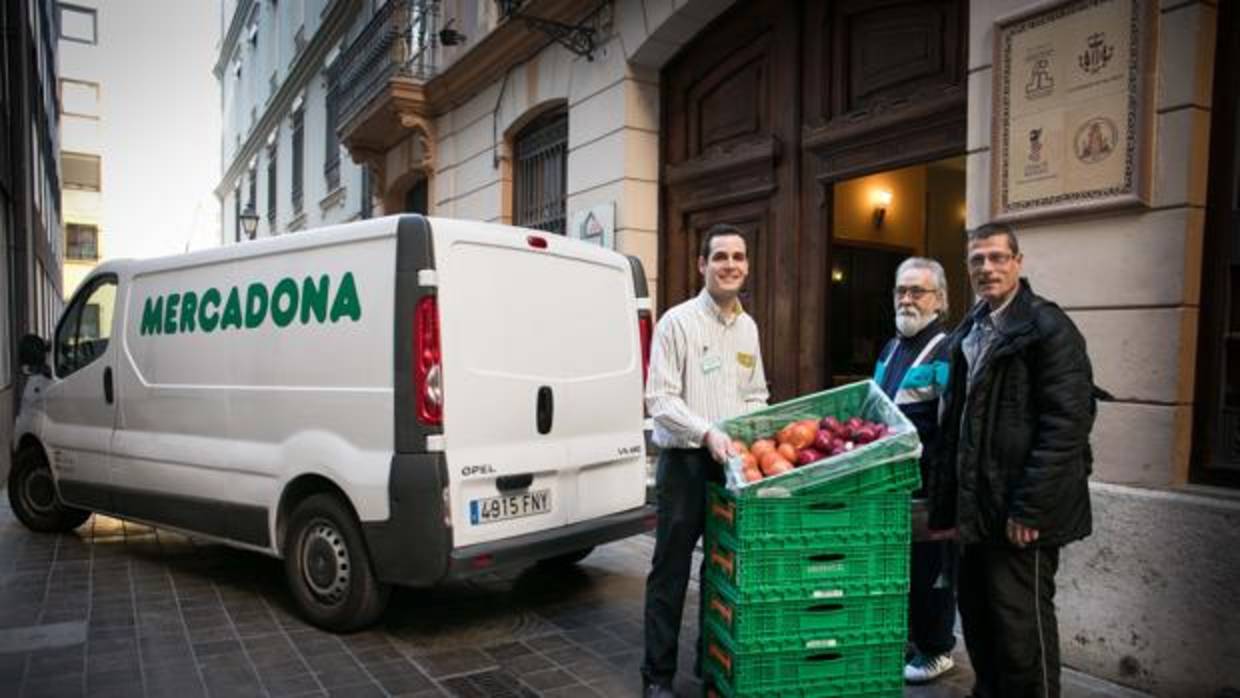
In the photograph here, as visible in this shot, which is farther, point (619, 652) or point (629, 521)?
point (629, 521)

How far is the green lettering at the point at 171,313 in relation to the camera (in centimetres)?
555

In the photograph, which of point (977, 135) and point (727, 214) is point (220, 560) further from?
point (977, 135)

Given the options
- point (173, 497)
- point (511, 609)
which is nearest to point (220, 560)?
point (173, 497)

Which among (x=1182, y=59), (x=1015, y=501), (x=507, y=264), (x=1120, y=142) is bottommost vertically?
(x=1015, y=501)

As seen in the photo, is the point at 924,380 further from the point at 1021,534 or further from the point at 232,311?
the point at 232,311

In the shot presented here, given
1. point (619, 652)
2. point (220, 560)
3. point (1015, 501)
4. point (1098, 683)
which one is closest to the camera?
point (1015, 501)

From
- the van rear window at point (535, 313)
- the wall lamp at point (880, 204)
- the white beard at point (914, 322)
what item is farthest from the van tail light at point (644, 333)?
the wall lamp at point (880, 204)

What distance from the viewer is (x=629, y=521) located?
4957 mm

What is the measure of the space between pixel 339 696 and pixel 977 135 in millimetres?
4453

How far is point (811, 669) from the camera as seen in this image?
320 centimetres

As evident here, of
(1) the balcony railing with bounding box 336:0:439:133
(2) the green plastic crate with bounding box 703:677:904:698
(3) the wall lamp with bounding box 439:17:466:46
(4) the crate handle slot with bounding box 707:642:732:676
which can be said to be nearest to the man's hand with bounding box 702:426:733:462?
(4) the crate handle slot with bounding box 707:642:732:676

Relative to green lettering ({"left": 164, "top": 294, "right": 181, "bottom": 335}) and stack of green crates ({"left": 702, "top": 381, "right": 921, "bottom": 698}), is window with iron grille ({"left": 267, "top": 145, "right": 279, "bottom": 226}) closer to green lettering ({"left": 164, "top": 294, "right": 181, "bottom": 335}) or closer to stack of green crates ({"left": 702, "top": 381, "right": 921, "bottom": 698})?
green lettering ({"left": 164, "top": 294, "right": 181, "bottom": 335})

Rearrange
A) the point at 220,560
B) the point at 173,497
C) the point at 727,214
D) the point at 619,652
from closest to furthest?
1. the point at 619,652
2. the point at 173,497
3. the point at 220,560
4. the point at 727,214

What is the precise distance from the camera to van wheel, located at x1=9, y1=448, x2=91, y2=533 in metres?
6.77
